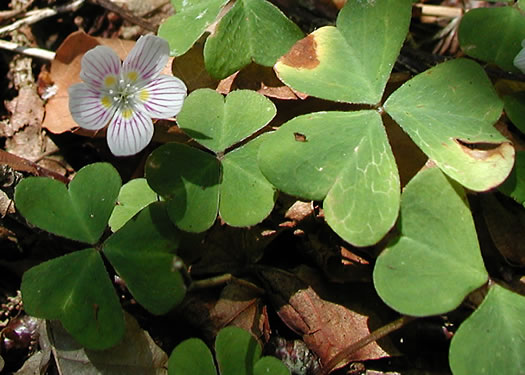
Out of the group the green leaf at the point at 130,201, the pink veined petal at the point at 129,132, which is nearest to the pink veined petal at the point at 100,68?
the pink veined petal at the point at 129,132

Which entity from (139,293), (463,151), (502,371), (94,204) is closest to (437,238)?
(463,151)

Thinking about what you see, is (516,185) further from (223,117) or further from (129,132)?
(129,132)

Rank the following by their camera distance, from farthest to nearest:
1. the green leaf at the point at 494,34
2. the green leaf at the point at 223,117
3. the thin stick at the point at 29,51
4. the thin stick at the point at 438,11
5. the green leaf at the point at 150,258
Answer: the thin stick at the point at 438,11
the thin stick at the point at 29,51
the green leaf at the point at 494,34
the green leaf at the point at 223,117
the green leaf at the point at 150,258

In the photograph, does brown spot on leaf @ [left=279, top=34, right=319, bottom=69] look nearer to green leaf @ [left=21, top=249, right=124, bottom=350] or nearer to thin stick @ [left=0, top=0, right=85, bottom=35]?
green leaf @ [left=21, top=249, right=124, bottom=350]

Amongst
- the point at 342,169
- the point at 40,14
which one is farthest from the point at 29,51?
the point at 342,169

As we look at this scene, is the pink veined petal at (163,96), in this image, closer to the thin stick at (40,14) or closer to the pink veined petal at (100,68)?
the pink veined petal at (100,68)

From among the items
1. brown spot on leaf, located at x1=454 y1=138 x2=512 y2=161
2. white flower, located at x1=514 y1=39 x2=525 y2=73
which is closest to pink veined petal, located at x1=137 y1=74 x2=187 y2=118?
brown spot on leaf, located at x1=454 y1=138 x2=512 y2=161
